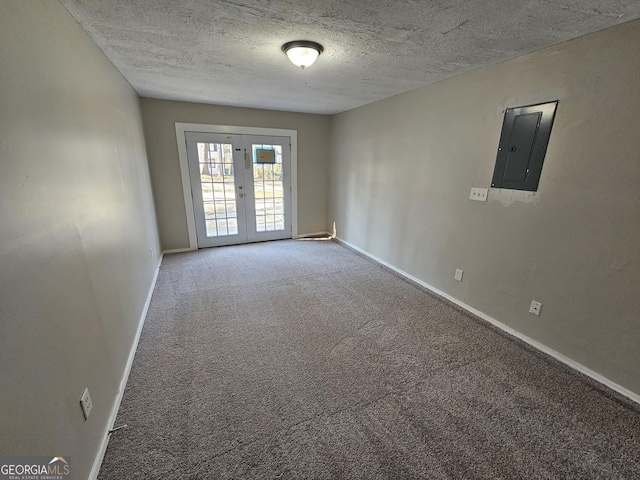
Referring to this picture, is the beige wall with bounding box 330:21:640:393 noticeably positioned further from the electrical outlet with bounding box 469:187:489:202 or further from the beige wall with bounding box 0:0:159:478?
the beige wall with bounding box 0:0:159:478

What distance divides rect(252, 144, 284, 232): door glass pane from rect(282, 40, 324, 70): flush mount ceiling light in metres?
2.62

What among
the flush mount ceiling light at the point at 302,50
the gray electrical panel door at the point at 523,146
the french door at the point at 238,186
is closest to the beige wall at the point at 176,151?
the french door at the point at 238,186

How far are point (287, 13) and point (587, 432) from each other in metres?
2.94

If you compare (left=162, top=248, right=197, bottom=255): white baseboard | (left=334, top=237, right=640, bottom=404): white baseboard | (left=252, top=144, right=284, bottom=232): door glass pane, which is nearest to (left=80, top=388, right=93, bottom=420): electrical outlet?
(left=334, top=237, right=640, bottom=404): white baseboard

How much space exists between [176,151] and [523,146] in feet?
13.9

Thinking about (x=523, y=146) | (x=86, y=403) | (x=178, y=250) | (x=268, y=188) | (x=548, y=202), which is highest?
(x=523, y=146)

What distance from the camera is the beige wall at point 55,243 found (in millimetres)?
892

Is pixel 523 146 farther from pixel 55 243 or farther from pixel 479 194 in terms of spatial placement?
pixel 55 243

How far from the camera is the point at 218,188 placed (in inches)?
172

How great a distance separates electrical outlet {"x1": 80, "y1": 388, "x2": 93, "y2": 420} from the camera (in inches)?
49.1

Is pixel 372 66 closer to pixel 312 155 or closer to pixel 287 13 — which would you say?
pixel 287 13

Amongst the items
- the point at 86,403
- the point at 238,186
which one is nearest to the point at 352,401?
the point at 86,403

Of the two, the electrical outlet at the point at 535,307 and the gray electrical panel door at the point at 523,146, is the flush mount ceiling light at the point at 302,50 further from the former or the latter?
the electrical outlet at the point at 535,307
